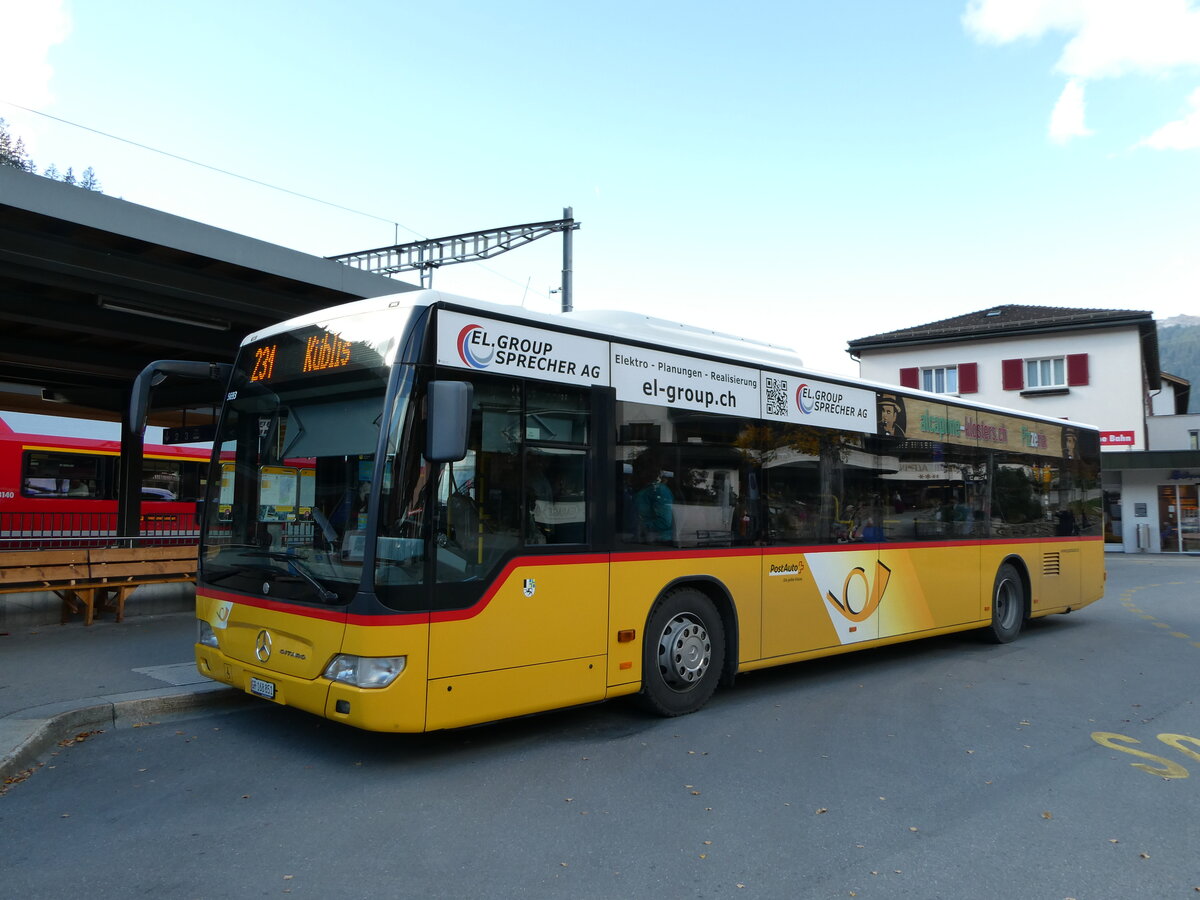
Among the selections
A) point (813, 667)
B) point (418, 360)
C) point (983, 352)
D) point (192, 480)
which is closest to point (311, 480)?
point (418, 360)

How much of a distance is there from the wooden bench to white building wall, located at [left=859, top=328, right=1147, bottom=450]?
26.9m

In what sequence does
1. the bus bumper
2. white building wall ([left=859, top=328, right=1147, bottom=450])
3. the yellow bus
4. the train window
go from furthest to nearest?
white building wall ([left=859, top=328, right=1147, bottom=450])
the train window
the yellow bus
the bus bumper

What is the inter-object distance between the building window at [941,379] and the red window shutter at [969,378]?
7.2 inches

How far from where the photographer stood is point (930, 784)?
5.38m

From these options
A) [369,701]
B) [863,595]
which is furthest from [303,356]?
[863,595]

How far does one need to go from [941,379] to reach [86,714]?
35.1 m

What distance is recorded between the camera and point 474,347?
5645 millimetres

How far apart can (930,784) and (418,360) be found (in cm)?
413

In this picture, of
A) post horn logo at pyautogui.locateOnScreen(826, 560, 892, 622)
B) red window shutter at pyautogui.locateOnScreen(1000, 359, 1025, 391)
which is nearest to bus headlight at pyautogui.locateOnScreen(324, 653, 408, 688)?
post horn logo at pyautogui.locateOnScreen(826, 560, 892, 622)

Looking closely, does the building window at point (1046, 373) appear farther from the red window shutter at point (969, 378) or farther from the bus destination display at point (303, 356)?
the bus destination display at point (303, 356)

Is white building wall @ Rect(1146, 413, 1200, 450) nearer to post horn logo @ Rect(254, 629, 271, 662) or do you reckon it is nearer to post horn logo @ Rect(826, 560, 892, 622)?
post horn logo @ Rect(826, 560, 892, 622)

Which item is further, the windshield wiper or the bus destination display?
the bus destination display

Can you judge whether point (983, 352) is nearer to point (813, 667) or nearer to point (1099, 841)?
point (813, 667)

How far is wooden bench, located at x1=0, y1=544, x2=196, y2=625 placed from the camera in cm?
980
